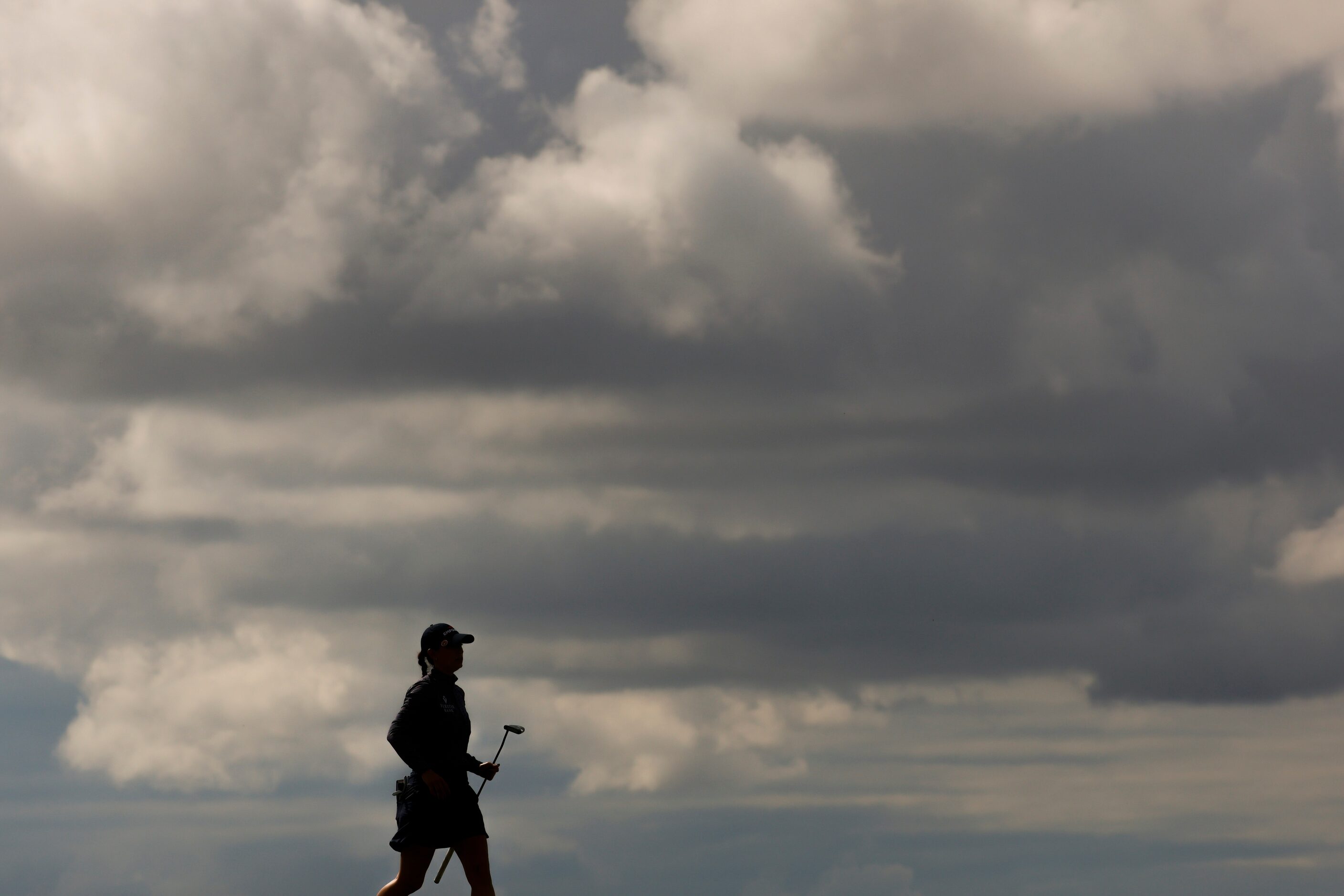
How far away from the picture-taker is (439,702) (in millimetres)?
15906

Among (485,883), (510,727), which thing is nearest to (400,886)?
(485,883)

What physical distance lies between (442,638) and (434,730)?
2.80 feet

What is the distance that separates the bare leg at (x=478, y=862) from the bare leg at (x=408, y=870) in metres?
0.10

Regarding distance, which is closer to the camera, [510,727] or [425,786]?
[425,786]

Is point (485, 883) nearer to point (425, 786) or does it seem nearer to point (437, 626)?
point (425, 786)

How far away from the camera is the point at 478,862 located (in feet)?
52.2

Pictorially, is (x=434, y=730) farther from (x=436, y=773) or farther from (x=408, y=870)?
(x=408, y=870)

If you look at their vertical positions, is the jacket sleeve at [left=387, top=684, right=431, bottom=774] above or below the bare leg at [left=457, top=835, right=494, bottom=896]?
above

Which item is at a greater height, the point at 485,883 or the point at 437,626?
the point at 437,626

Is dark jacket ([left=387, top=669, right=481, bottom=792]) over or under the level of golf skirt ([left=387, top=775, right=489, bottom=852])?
over

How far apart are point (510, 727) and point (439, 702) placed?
3.72 feet

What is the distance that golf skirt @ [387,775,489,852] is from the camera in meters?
15.8

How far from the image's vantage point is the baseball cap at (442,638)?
1591 cm

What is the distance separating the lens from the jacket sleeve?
1577 centimetres
